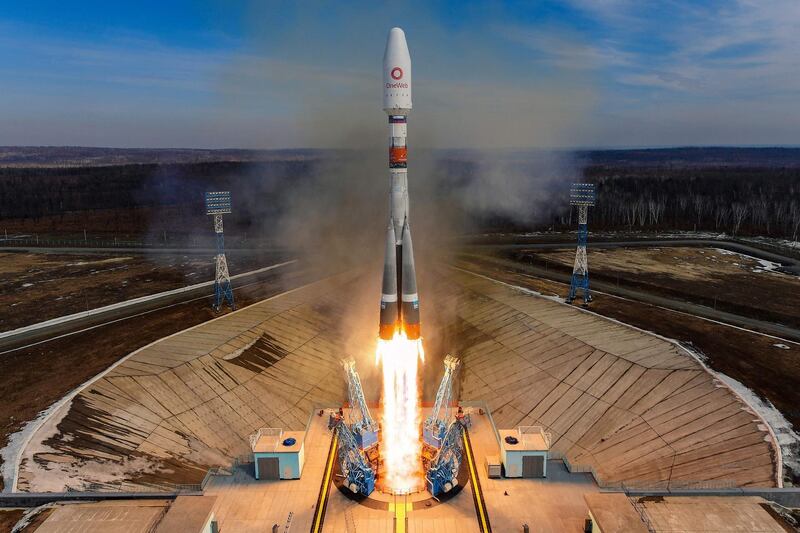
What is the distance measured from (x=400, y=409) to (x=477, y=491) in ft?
32.0

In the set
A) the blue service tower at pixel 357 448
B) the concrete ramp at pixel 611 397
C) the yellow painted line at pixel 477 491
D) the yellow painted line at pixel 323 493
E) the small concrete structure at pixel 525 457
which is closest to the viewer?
the yellow painted line at pixel 477 491

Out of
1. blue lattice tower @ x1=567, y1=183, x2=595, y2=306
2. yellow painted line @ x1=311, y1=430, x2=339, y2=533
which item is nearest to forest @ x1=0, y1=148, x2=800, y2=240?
blue lattice tower @ x1=567, y1=183, x2=595, y2=306

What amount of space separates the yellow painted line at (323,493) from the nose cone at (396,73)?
26101 millimetres

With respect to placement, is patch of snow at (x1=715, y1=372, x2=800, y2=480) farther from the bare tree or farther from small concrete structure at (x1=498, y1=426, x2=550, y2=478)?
the bare tree

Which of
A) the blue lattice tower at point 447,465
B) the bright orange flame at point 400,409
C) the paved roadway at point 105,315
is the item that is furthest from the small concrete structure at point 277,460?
the paved roadway at point 105,315

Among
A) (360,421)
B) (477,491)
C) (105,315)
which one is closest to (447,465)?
(477,491)

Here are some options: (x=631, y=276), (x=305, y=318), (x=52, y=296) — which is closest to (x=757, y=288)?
(x=631, y=276)

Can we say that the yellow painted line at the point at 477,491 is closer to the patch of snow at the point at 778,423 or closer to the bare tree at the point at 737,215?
the patch of snow at the point at 778,423

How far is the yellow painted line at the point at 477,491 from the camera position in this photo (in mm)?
31480

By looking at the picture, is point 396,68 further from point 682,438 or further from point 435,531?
point 682,438

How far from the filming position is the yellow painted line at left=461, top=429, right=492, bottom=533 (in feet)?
Answer: 103

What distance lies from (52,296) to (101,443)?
148ft

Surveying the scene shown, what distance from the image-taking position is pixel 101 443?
4134cm

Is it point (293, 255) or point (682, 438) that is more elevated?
point (293, 255)
